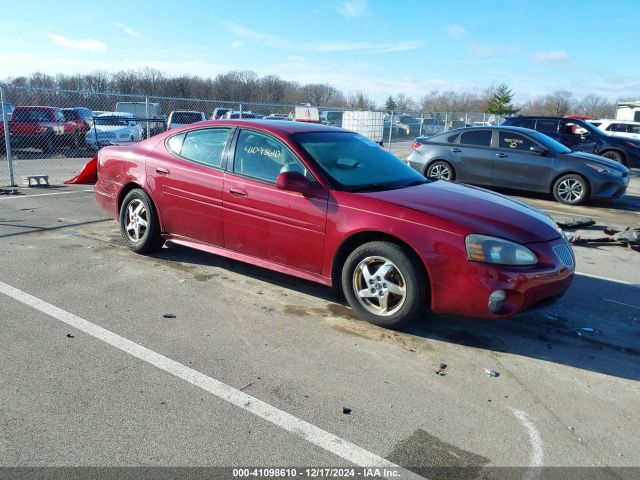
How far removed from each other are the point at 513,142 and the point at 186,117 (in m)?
14.3

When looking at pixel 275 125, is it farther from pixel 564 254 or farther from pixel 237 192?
pixel 564 254

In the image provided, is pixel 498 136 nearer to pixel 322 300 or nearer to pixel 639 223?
pixel 639 223

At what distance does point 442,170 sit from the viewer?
11.8m

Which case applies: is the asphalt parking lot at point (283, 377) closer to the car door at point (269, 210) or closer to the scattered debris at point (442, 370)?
the scattered debris at point (442, 370)

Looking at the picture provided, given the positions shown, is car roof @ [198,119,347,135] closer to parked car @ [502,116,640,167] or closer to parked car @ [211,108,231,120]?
parked car @ [502,116,640,167]

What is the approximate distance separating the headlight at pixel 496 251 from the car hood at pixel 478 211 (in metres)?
0.06

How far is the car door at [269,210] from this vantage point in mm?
4355

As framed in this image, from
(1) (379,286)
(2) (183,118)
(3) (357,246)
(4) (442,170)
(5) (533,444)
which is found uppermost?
(2) (183,118)

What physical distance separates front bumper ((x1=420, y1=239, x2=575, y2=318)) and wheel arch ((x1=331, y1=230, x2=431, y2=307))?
0.08m

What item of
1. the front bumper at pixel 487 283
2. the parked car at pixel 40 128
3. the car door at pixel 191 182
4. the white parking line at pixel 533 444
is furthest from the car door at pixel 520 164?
the parked car at pixel 40 128

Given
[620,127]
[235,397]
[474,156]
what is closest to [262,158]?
[235,397]

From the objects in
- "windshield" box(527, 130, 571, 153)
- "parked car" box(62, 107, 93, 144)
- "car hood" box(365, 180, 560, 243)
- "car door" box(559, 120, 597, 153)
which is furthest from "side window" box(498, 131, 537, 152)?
"parked car" box(62, 107, 93, 144)

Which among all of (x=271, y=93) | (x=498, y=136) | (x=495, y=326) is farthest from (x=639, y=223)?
(x=271, y=93)

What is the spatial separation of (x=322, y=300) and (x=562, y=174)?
7950 mm
